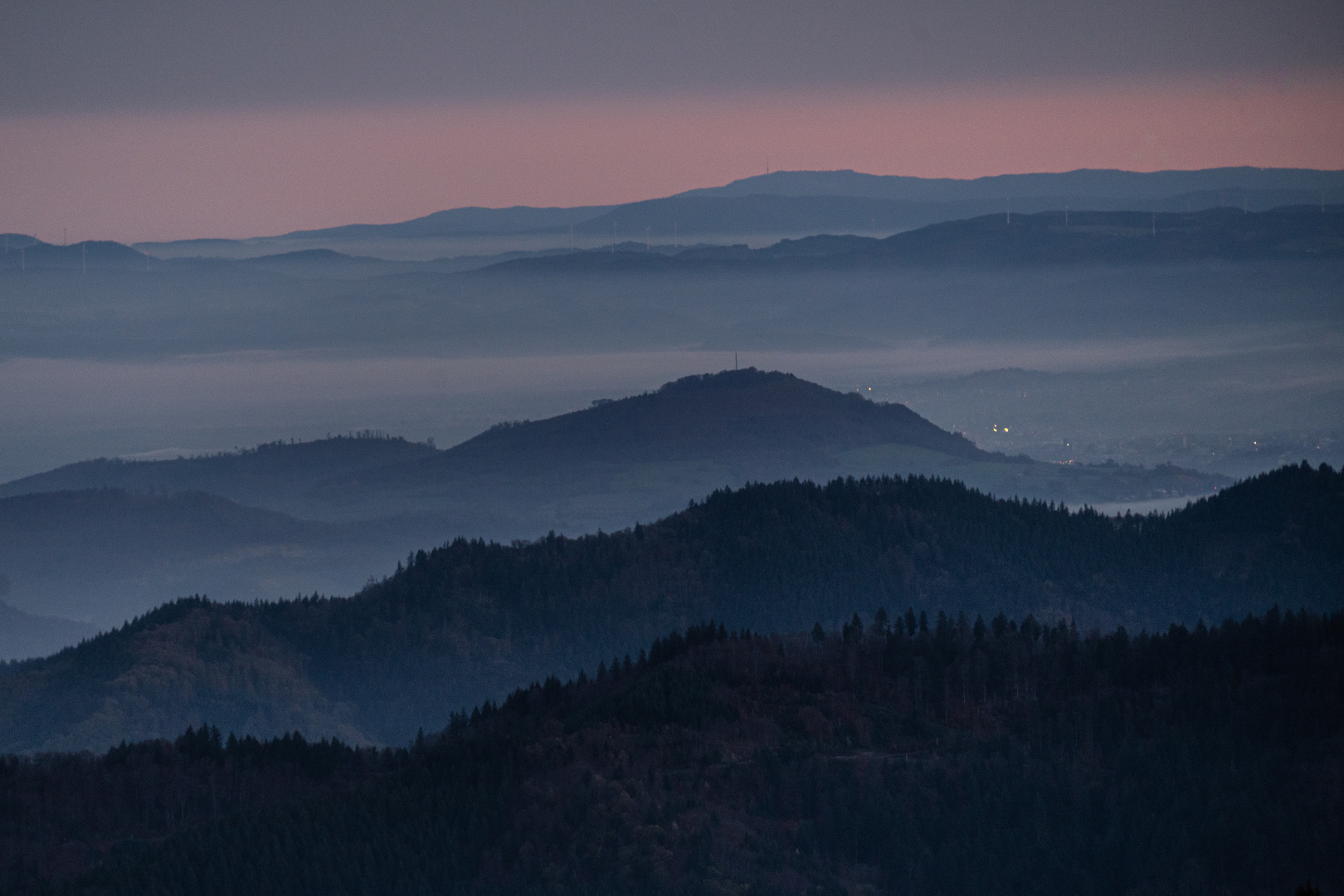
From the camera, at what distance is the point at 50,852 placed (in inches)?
5197

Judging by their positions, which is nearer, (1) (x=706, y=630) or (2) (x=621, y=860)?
(2) (x=621, y=860)

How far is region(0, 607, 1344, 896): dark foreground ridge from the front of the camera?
4722 inches

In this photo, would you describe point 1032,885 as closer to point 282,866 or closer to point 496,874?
point 496,874

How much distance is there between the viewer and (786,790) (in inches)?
5094

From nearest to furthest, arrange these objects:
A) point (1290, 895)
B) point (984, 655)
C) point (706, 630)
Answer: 1. point (1290, 895)
2. point (984, 655)
3. point (706, 630)

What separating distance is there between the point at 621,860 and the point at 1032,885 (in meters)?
25.5

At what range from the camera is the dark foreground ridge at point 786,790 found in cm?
11994

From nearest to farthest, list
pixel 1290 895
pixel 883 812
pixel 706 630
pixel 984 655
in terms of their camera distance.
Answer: pixel 1290 895 < pixel 883 812 < pixel 984 655 < pixel 706 630

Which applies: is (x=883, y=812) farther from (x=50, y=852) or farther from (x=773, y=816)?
(x=50, y=852)

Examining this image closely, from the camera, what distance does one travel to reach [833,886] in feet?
397

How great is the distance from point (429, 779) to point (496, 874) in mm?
14055

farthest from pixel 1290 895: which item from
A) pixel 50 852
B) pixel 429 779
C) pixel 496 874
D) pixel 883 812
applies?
pixel 50 852

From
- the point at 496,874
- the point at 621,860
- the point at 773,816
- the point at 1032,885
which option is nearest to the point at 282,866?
the point at 496,874

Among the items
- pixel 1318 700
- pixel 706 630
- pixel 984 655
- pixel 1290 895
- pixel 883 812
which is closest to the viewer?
pixel 1290 895
